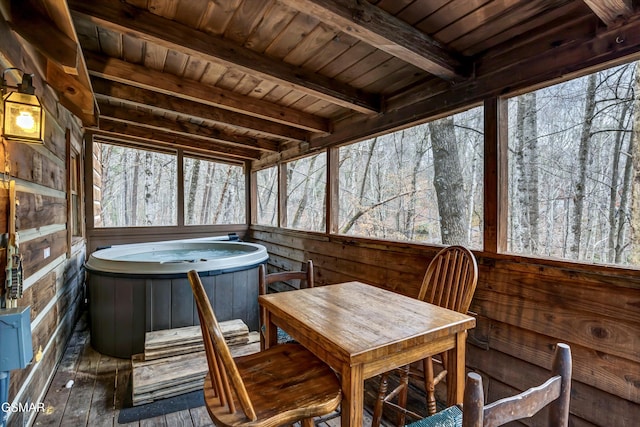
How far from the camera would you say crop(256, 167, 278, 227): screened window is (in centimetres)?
591

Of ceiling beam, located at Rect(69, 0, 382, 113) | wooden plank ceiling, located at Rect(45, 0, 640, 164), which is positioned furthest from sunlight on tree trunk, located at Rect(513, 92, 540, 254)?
ceiling beam, located at Rect(69, 0, 382, 113)

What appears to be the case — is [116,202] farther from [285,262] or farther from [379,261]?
[379,261]

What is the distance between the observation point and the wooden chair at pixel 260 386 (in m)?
1.02

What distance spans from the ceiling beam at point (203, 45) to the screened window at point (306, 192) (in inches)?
122

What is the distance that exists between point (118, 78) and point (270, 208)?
3787 mm

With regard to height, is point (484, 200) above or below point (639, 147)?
below

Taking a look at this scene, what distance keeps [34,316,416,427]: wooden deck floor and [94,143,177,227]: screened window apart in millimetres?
2488

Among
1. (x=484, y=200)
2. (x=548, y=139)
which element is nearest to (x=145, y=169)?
(x=484, y=200)

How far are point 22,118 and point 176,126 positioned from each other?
2.65 meters

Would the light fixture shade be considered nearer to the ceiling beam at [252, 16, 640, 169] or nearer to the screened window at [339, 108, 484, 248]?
the ceiling beam at [252, 16, 640, 169]

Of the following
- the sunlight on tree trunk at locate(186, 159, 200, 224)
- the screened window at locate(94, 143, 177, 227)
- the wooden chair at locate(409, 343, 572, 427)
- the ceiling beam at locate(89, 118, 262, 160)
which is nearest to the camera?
the wooden chair at locate(409, 343, 572, 427)

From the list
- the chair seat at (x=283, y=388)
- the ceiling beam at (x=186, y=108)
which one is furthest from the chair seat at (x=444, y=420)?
the ceiling beam at (x=186, y=108)

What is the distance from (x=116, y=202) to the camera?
4812 millimetres

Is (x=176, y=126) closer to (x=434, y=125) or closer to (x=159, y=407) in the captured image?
(x=159, y=407)
